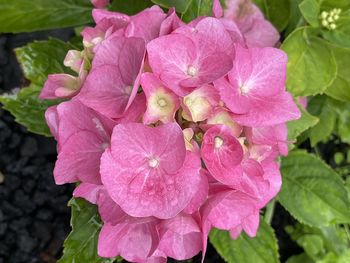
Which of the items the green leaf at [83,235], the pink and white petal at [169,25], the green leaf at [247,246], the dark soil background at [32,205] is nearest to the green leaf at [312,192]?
the green leaf at [247,246]

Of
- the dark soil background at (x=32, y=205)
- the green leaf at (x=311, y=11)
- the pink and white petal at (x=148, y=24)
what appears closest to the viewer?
the pink and white petal at (x=148, y=24)

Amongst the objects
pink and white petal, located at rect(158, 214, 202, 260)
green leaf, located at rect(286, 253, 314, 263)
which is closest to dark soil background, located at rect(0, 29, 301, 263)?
green leaf, located at rect(286, 253, 314, 263)

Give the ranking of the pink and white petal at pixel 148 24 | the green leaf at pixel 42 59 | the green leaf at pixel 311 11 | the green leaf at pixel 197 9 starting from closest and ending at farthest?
the pink and white petal at pixel 148 24 → the green leaf at pixel 197 9 → the green leaf at pixel 311 11 → the green leaf at pixel 42 59

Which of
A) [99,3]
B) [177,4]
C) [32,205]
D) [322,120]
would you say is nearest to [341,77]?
[322,120]

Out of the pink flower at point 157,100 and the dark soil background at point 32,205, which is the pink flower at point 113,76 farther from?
the dark soil background at point 32,205

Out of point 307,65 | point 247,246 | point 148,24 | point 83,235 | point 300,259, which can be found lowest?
point 300,259

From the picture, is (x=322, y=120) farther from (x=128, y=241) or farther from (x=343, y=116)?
(x=128, y=241)

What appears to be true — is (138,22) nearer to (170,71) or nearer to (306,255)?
(170,71)
